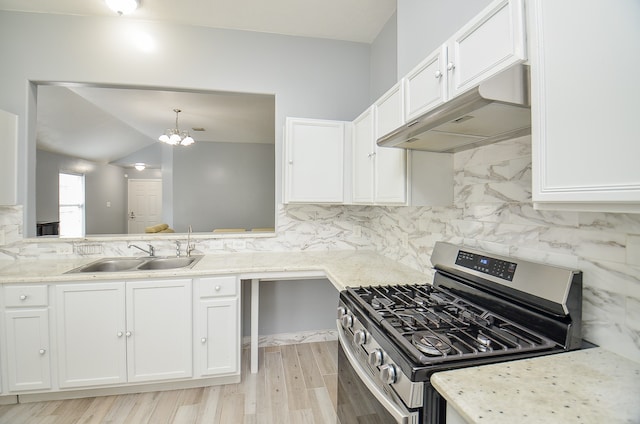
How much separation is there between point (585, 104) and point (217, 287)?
208 centimetres

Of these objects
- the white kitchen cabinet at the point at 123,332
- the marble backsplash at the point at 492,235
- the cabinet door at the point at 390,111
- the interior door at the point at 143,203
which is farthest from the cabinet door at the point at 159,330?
the interior door at the point at 143,203

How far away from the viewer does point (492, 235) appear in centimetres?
141

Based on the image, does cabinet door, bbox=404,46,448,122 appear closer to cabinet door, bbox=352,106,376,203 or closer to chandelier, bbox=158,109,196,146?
cabinet door, bbox=352,106,376,203

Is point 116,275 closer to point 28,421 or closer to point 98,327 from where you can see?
point 98,327

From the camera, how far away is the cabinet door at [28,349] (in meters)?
1.84

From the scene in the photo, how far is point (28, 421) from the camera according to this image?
1.75 m

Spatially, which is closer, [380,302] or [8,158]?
[380,302]

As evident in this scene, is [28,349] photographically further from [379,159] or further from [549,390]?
[549,390]

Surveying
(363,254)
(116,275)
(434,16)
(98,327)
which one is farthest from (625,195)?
(98,327)

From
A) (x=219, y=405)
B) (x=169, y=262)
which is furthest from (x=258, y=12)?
(x=219, y=405)

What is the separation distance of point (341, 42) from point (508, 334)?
9.16 feet

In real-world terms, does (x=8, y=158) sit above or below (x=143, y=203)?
above

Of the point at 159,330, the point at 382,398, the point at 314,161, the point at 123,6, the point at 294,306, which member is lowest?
the point at 294,306

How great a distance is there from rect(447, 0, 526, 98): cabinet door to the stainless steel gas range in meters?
0.73
